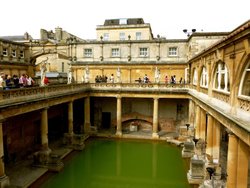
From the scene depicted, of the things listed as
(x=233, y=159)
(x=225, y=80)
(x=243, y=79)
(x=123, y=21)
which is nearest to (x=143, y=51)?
(x=123, y=21)

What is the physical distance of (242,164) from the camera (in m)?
9.31

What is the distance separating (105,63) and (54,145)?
12271 millimetres

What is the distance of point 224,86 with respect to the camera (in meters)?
12.0

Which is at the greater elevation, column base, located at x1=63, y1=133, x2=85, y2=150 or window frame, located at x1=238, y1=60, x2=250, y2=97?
window frame, located at x1=238, y1=60, x2=250, y2=97

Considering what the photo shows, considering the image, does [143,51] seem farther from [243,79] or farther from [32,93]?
[243,79]

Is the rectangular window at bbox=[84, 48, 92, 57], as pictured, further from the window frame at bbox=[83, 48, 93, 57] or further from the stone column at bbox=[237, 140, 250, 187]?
the stone column at bbox=[237, 140, 250, 187]

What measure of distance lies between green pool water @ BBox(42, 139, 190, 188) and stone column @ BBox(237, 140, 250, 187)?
5.97m

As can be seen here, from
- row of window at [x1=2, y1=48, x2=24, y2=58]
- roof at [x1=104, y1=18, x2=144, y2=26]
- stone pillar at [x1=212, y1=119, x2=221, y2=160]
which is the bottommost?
stone pillar at [x1=212, y1=119, x2=221, y2=160]

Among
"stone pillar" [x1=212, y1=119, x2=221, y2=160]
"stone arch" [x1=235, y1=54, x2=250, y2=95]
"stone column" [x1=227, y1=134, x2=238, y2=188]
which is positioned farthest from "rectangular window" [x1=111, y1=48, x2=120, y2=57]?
"stone column" [x1=227, y1=134, x2=238, y2=188]

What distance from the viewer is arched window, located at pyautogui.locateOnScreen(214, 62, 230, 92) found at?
11.3 meters

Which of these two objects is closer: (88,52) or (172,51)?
(172,51)

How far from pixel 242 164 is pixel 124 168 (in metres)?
10.1

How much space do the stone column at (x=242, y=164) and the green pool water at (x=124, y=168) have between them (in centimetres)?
597

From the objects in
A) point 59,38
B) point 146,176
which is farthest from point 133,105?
point 59,38
